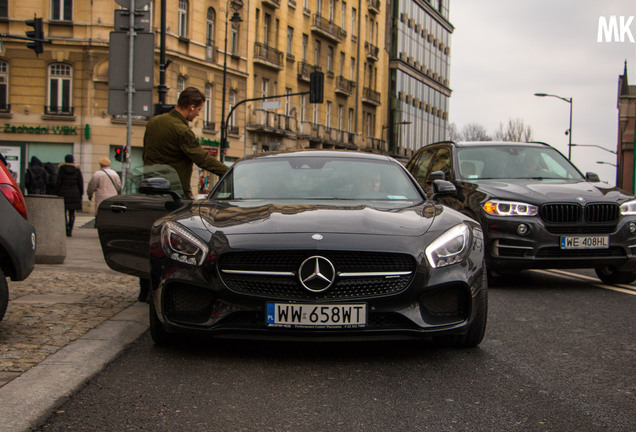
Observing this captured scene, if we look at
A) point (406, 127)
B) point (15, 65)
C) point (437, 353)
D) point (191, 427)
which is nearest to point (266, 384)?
point (191, 427)

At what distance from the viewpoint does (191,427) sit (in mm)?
3562

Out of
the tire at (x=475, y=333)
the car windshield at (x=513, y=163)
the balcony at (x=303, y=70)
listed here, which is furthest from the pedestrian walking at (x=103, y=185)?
the balcony at (x=303, y=70)

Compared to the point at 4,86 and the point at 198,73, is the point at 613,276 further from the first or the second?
the point at 198,73

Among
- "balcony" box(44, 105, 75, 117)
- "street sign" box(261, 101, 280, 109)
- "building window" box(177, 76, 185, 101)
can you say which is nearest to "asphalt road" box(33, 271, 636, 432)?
"street sign" box(261, 101, 280, 109)

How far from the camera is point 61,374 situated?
4.35 meters

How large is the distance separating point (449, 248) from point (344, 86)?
185 feet

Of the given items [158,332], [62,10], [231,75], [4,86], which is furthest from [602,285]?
[231,75]

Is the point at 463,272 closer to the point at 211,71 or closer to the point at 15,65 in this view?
→ the point at 15,65

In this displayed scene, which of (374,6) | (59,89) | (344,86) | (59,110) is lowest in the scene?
(59,110)

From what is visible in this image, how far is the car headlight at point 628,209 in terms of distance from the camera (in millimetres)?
8656

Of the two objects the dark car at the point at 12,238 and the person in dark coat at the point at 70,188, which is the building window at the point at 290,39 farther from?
the dark car at the point at 12,238

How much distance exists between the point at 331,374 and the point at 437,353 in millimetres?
906

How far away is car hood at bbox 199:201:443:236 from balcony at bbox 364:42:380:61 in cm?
6059

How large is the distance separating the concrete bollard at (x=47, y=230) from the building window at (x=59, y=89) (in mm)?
25349
